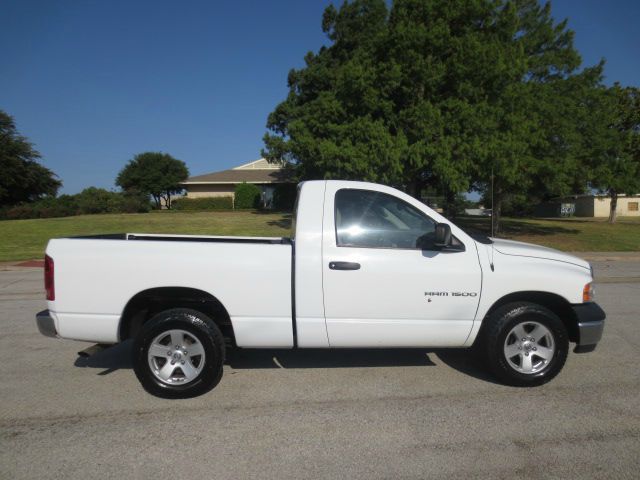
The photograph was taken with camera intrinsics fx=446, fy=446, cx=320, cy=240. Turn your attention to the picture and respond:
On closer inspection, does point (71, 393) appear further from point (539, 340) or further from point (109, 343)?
point (539, 340)

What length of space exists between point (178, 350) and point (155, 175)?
160 feet

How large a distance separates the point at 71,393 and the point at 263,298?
198 cm

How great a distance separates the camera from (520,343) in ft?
13.5

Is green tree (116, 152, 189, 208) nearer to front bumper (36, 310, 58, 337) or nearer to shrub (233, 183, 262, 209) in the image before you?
shrub (233, 183, 262, 209)

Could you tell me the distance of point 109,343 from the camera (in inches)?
159

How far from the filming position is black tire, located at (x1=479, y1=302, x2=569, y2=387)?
4023 millimetres

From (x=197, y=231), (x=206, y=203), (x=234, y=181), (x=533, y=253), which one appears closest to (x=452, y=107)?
(x=197, y=231)

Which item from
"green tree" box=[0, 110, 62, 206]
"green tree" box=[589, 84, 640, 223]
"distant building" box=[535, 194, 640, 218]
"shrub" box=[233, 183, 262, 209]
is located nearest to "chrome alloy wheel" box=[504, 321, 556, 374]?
"green tree" box=[589, 84, 640, 223]

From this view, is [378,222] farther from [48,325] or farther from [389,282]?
[48,325]

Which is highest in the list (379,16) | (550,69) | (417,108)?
(379,16)

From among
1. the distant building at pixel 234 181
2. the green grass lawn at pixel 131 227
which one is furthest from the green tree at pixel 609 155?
the distant building at pixel 234 181

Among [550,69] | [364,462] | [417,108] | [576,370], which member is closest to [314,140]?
[417,108]

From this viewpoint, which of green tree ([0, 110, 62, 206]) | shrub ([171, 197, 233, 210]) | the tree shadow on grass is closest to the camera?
the tree shadow on grass

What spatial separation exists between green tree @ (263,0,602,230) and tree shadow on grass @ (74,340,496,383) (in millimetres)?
14272
